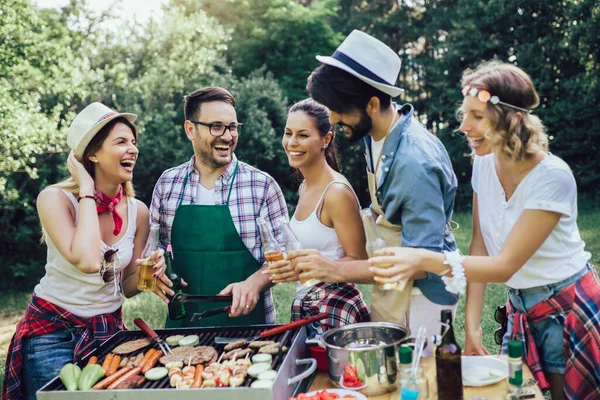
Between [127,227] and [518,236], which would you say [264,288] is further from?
[518,236]

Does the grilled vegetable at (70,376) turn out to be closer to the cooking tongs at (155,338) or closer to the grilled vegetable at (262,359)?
the cooking tongs at (155,338)

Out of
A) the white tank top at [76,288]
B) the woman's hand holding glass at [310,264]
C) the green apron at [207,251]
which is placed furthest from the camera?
the green apron at [207,251]

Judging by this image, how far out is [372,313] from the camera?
2957 millimetres

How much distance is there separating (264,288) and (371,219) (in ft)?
4.31

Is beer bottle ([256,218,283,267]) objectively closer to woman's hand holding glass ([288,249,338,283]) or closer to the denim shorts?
woman's hand holding glass ([288,249,338,283])

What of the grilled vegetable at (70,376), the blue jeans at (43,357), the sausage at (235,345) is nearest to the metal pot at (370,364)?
the sausage at (235,345)

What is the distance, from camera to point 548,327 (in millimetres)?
2633

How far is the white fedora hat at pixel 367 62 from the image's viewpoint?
106 inches

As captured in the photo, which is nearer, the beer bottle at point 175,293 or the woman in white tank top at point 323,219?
the woman in white tank top at point 323,219

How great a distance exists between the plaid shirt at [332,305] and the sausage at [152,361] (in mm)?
847

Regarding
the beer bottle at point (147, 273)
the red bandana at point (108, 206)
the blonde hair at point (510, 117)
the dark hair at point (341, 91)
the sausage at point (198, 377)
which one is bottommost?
the sausage at point (198, 377)

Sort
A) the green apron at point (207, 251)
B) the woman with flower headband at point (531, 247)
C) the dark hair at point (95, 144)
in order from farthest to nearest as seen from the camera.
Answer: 1. the green apron at point (207, 251)
2. the dark hair at point (95, 144)
3. the woman with flower headband at point (531, 247)

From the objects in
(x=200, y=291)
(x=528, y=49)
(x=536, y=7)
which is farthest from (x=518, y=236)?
(x=536, y=7)

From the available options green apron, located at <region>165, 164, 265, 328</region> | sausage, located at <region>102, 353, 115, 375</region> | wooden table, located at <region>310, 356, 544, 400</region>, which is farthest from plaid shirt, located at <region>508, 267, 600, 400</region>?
sausage, located at <region>102, 353, 115, 375</region>
